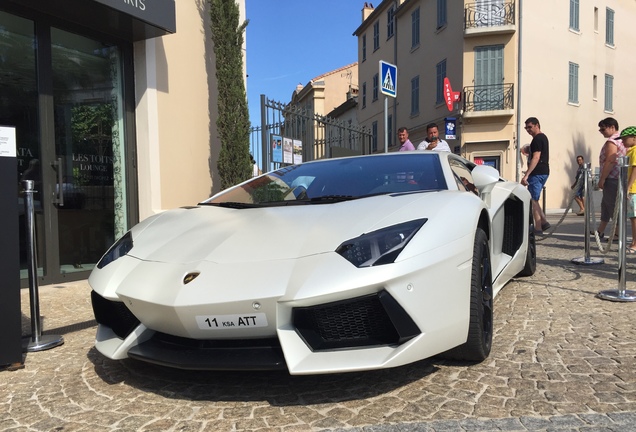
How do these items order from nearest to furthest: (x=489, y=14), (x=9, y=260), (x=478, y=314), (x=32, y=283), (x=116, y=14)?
(x=478, y=314) < (x=9, y=260) < (x=32, y=283) < (x=116, y=14) < (x=489, y=14)

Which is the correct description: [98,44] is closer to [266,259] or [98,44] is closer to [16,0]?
[16,0]

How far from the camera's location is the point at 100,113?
19.6ft

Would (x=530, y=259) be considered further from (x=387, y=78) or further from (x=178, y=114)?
(x=178, y=114)

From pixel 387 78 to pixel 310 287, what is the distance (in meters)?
5.72

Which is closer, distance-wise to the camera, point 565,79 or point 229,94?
point 229,94

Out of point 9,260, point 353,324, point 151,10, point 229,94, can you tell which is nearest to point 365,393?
point 353,324

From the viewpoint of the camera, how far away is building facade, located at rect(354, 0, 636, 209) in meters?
19.9

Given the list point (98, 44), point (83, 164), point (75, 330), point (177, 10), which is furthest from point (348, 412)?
point (177, 10)

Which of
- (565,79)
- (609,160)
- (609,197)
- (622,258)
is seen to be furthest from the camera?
(565,79)

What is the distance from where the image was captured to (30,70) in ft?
16.9

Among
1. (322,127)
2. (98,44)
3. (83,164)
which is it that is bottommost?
(83,164)

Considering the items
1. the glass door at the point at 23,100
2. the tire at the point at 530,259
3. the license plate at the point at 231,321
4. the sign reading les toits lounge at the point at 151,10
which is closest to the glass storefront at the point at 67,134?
the glass door at the point at 23,100

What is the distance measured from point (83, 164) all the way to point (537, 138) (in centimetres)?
570

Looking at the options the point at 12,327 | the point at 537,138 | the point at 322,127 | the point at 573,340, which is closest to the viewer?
the point at 12,327
